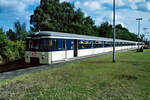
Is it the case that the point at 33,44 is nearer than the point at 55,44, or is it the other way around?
the point at 33,44

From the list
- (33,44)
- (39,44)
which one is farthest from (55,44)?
(33,44)

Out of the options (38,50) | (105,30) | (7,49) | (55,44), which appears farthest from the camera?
(105,30)

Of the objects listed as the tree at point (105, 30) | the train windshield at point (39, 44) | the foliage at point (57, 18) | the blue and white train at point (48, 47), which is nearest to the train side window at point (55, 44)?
the blue and white train at point (48, 47)

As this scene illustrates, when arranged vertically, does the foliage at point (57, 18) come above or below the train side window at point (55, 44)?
above

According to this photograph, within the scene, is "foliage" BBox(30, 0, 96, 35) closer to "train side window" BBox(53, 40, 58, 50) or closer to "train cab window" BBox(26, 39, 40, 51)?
"train cab window" BBox(26, 39, 40, 51)

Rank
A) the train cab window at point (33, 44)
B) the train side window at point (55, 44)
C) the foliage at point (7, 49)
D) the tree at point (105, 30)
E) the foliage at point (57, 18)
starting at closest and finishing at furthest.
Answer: the train cab window at point (33, 44) → the train side window at point (55, 44) → the foliage at point (7, 49) → the foliage at point (57, 18) → the tree at point (105, 30)

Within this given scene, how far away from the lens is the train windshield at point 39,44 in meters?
11.9

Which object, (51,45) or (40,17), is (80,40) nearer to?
(51,45)

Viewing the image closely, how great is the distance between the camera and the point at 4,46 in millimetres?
17453

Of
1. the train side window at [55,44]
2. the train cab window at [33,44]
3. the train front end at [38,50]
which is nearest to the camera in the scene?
the train front end at [38,50]

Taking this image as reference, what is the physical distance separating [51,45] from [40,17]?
29591mm

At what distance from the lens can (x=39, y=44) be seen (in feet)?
39.8

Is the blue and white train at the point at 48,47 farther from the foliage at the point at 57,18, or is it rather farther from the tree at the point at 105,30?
the tree at the point at 105,30

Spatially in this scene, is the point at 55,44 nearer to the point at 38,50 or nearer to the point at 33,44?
the point at 38,50
